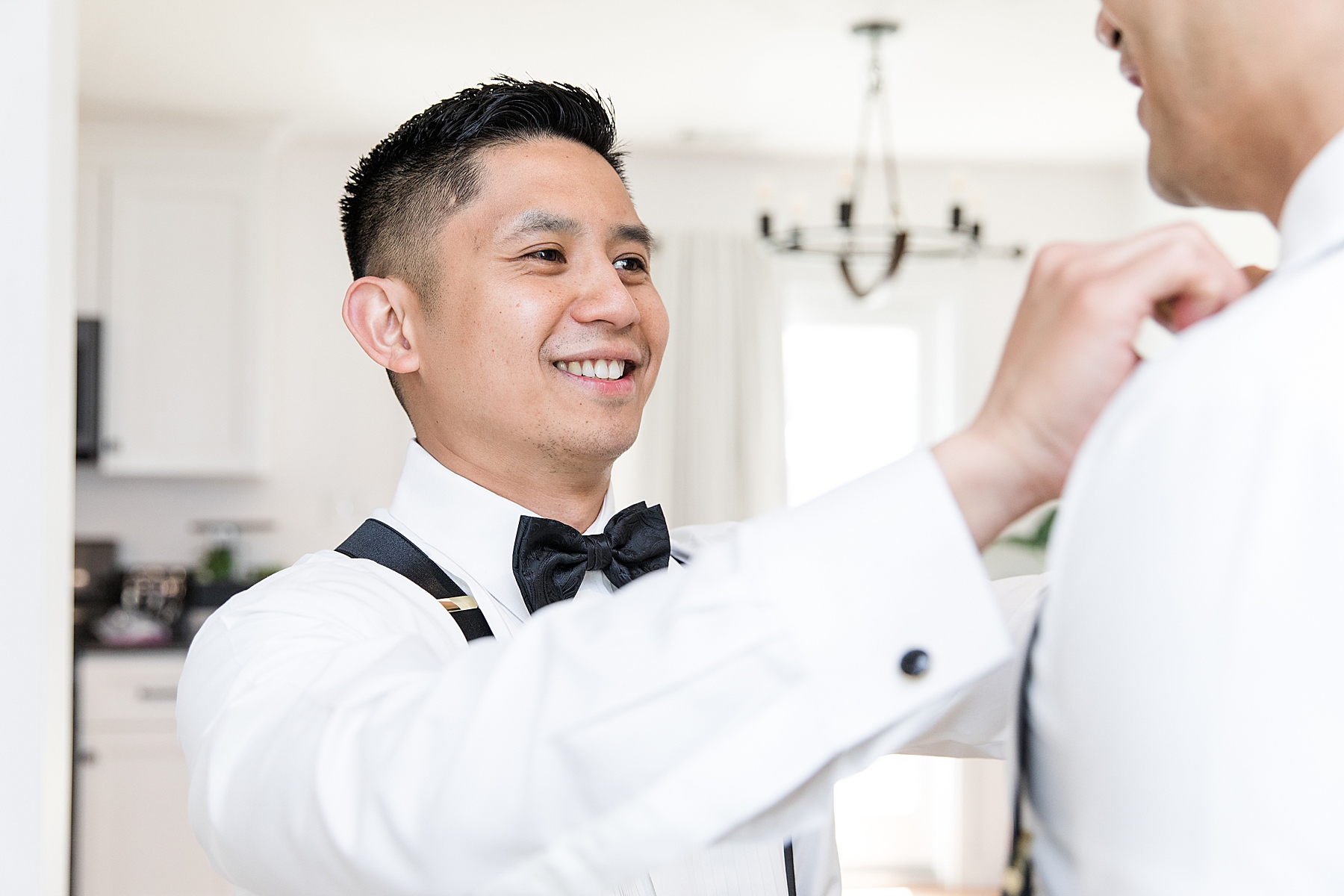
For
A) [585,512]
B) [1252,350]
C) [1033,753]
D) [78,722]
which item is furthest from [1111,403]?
[78,722]

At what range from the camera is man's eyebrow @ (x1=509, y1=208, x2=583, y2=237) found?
1.30 meters

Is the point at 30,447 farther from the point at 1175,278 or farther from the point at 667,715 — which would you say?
the point at 1175,278

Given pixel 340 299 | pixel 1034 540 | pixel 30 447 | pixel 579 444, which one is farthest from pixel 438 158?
pixel 340 299

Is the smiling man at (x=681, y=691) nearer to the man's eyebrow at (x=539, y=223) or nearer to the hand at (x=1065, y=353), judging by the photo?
the hand at (x=1065, y=353)

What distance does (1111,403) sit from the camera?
55 centimetres

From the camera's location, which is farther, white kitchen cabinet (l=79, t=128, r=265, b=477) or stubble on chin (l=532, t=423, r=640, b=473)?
white kitchen cabinet (l=79, t=128, r=265, b=477)

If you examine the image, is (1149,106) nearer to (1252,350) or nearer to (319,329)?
(1252,350)

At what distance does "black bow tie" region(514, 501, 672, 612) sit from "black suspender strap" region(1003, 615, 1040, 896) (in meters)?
0.69

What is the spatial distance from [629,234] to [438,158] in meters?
0.25

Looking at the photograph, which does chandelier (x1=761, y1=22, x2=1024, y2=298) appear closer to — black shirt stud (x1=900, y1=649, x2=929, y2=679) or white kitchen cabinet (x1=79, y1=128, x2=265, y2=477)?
white kitchen cabinet (x1=79, y1=128, x2=265, y2=477)

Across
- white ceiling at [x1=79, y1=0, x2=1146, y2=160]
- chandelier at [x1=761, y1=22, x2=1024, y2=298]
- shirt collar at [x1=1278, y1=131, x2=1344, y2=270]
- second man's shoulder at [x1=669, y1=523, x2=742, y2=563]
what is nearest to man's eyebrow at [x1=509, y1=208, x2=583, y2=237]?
second man's shoulder at [x1=669, y1=523, x2=742, y2=563]

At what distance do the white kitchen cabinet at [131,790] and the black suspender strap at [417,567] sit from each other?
3.14m

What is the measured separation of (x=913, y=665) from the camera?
548mm

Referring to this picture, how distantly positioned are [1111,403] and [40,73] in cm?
156
